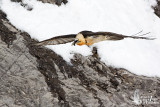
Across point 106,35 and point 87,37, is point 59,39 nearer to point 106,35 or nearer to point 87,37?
point 87,37

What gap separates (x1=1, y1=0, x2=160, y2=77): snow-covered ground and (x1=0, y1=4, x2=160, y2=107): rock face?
204 mm

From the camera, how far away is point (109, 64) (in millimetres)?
5109

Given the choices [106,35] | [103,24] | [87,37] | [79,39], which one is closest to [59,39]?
[79,39]

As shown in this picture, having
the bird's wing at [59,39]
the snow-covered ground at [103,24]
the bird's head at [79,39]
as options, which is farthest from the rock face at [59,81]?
the bird's head at [79,39]

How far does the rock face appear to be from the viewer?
4.56 meters

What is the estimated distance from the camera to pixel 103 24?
229 inches

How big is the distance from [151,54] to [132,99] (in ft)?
4.35

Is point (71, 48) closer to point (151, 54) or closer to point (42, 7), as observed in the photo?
point (42, 7)

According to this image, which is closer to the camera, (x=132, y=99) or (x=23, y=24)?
(x=132, y=99)

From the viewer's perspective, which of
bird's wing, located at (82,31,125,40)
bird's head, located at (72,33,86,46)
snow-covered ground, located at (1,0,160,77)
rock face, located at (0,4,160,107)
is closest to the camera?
bird's wing, located at (82,31,125,40)

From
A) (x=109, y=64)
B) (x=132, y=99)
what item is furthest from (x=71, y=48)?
(x=132, y=99)

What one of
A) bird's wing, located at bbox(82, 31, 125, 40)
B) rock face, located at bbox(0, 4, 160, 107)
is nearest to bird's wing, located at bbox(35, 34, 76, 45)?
bird's wing, located at bbox(82, 31, 125, 40)

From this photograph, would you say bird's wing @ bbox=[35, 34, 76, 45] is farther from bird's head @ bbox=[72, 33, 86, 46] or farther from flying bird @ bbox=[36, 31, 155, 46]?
bird's head @ bbox=[72, 33, 86, 46]

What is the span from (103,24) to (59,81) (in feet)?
6.55
